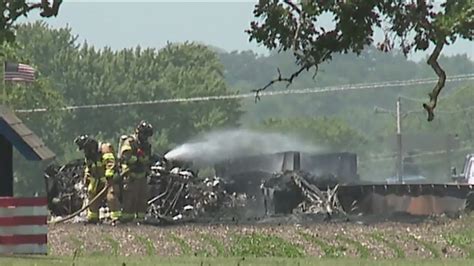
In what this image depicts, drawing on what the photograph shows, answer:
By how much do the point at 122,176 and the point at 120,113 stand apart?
88737mm

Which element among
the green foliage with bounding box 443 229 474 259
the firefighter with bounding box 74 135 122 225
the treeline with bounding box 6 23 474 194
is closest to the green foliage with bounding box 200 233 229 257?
the green foliage with bounding box 443 229 474 259

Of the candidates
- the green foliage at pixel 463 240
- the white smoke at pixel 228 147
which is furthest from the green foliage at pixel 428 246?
the white smoke at pixel 228 147

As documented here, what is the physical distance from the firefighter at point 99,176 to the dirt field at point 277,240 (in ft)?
8.59

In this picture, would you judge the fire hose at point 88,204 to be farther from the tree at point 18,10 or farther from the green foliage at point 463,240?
the tree at point 18,10

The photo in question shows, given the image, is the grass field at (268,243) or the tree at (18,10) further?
the grass field at (268,243)

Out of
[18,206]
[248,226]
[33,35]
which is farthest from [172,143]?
[18,206]

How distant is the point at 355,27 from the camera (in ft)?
71.6

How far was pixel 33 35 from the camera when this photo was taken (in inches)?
5256

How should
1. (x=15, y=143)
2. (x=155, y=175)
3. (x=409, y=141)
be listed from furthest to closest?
(x=409, y=141) → (x=155, y=175) → (x=15, y=143)

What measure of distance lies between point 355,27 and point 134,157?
17844mm

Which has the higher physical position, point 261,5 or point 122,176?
point 261,5

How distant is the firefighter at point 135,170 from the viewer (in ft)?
129

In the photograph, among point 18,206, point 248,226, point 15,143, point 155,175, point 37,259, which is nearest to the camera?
point 37,259

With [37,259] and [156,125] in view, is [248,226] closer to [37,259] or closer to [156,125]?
[37,259]
